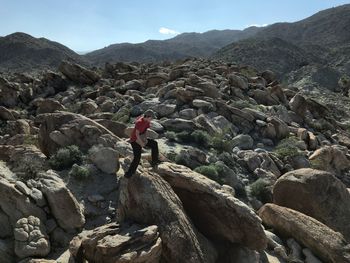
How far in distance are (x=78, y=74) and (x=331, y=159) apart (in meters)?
26.3

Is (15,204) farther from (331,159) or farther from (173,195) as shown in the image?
(331,159)

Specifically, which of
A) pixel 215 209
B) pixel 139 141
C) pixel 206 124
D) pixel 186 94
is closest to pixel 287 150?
pixel 206 124

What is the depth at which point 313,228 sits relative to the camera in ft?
41.0

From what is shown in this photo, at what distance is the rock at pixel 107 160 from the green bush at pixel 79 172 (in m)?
0.58

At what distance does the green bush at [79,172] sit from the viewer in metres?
13.4

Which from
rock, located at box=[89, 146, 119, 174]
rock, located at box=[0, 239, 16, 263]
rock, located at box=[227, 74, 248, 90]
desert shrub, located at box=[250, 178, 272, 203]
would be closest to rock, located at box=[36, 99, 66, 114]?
rock, located at box=[227, 74, 248, 90]

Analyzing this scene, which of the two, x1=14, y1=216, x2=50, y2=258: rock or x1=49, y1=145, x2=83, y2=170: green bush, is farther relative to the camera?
x1=49, y1=145, x2=83, y2=170: green bush

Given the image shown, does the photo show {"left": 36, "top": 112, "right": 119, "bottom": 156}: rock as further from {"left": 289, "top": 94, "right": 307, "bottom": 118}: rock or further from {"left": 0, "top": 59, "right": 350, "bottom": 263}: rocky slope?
{"left": 289, "top": 94, "right": 307, "bottom": 118}: rock

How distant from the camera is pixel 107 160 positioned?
1387 centimetres

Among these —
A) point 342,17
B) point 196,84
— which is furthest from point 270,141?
point 342,17

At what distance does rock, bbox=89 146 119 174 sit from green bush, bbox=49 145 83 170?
91 cm

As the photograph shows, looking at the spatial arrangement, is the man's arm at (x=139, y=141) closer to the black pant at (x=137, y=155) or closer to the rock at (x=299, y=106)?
the black pant at (x=137, y=155)

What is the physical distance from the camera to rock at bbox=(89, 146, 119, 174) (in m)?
13.9

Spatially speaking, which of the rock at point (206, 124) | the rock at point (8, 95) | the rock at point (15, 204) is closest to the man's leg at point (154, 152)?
the rock at point (15, 204)
